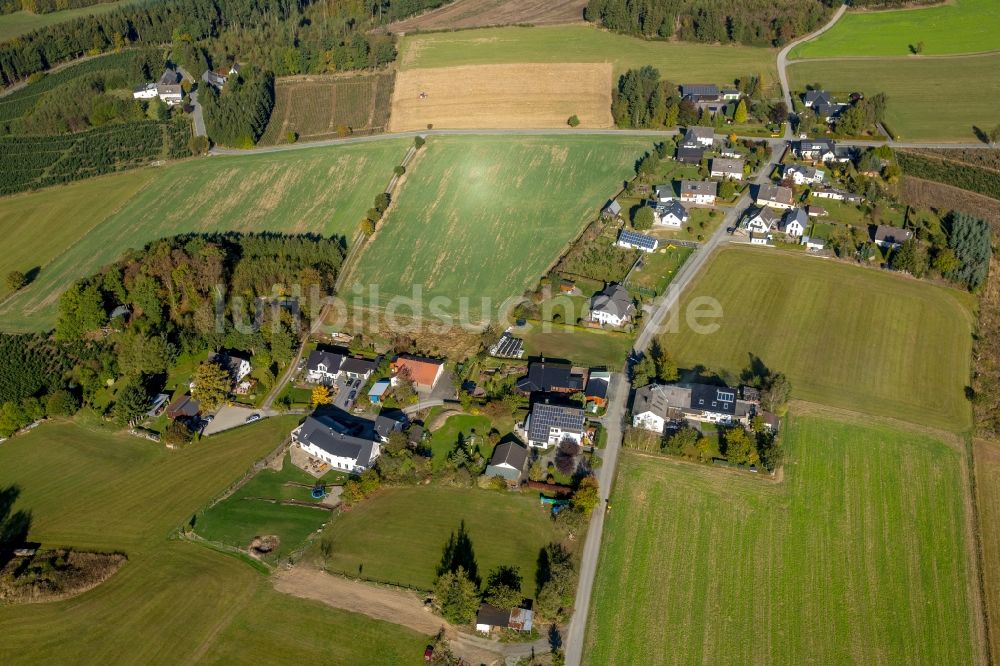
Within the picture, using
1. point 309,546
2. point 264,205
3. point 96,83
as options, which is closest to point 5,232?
point 264,205

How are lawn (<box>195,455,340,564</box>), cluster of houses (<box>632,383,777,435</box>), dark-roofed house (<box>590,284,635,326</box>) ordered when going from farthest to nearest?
dark-roofed house (<box>590,284,635,326</box>) < cluster of houses (<box>632,383,777,435</box>) < lawn (<box>195,455,340,564</box>)

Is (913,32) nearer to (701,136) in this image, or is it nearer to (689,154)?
(701,136)

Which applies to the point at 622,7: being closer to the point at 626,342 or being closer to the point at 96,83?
the point at 626,342

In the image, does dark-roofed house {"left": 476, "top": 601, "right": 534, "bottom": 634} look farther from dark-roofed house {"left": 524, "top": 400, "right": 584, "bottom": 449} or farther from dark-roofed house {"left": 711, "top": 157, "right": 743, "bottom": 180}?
dark-roofed house {"left": 711, "top": 157, "right": 743, "bottom": 180}

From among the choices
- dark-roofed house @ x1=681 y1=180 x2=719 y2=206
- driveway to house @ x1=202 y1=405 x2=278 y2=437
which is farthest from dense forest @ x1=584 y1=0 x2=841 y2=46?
driveway to house @ x1=202 y1=405 x2=278 y2=437

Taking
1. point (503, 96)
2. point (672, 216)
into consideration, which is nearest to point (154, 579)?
point (672, 216)

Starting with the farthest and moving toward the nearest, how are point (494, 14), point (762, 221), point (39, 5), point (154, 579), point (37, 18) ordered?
point (39, 5) < point (37, 18) < point (494, 14) < point (762, 221) < point (154, 579)

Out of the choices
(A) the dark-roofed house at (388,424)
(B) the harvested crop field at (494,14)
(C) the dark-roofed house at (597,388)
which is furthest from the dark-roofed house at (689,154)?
(A) the dark-roofed house at (388,424)
